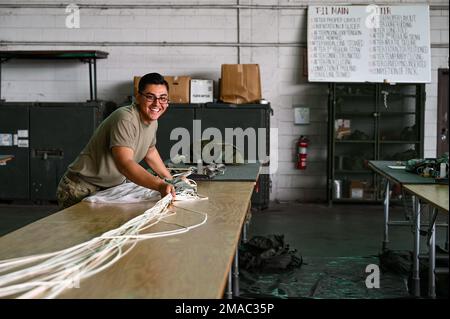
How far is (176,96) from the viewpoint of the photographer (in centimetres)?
711

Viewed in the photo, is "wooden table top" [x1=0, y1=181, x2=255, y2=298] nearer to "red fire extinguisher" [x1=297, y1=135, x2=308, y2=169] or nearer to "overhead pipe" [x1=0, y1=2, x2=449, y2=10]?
"red fire extinguisher" [x1=297, y1=135, x2=308, y2=169]

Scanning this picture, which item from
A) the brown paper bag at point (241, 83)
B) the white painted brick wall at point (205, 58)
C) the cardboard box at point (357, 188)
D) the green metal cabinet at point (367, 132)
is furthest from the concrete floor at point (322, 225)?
the brown paper bag at point (241, 83)

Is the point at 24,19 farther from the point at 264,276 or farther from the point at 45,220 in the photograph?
the point at 45,220

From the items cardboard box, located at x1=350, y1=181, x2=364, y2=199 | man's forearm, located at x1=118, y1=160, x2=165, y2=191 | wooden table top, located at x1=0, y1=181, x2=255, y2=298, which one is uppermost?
man's forearm, located at x1=118, y1=160, x2=165, y2=191

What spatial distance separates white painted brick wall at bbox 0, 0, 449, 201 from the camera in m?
7.46

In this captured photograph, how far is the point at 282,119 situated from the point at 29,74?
3470mm

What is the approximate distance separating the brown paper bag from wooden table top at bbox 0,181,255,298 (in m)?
4.06

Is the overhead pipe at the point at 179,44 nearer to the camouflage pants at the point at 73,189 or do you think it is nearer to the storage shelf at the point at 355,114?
the storage shelf at the point at 355,114

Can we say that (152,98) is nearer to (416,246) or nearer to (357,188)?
(416,246)

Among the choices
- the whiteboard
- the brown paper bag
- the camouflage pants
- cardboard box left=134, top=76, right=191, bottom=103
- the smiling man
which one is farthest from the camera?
the whiteboard

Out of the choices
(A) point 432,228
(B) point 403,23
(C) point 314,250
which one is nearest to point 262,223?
(C) point 314,250

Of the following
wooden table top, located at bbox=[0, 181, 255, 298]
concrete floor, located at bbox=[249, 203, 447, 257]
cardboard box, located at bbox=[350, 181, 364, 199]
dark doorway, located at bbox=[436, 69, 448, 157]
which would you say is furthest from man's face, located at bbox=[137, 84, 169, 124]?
dark doorway, located at bbox=[436, 69, 448, 157]

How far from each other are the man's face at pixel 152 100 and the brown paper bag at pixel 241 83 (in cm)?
399

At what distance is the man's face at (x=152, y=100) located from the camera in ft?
9.73
